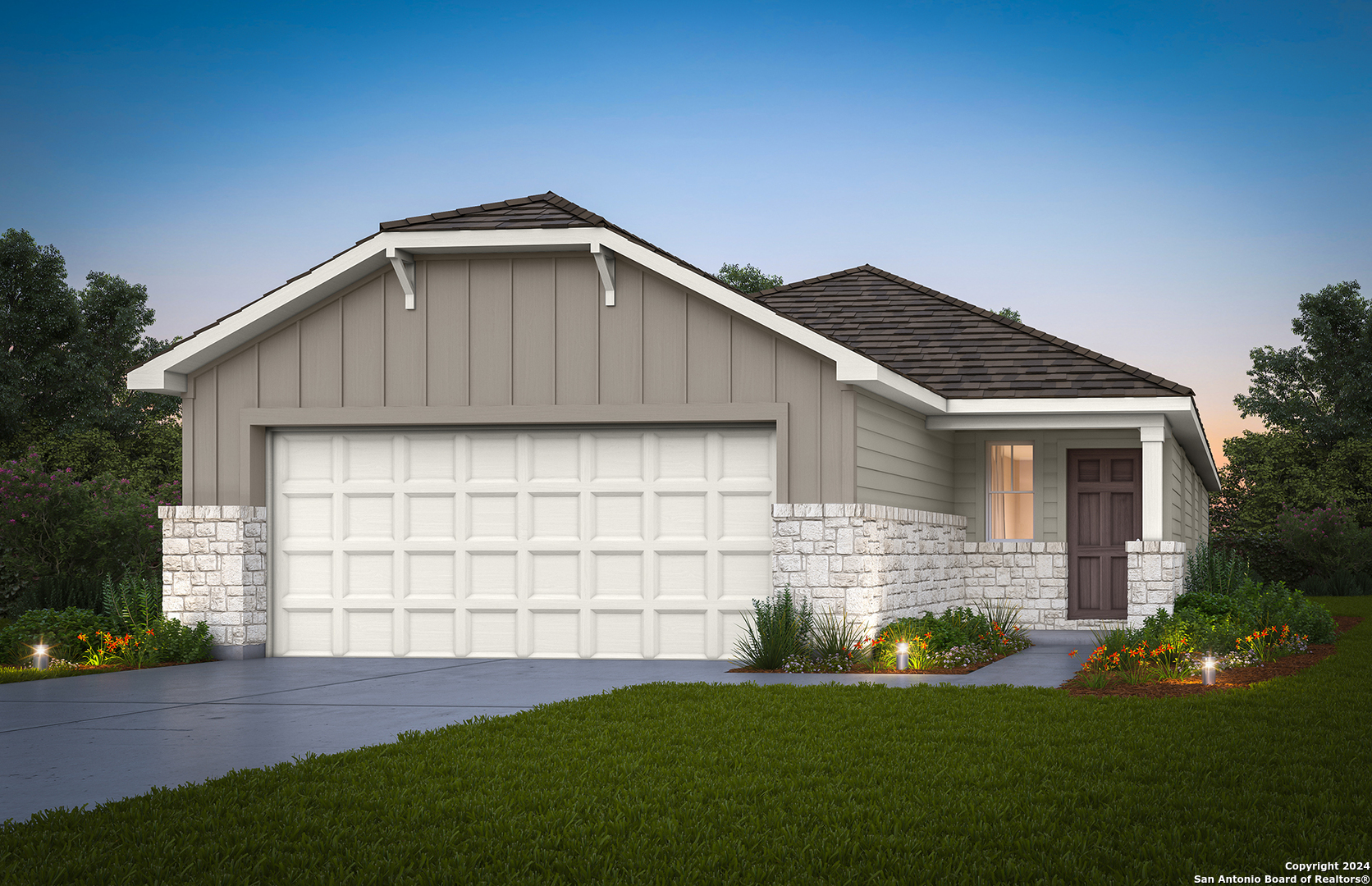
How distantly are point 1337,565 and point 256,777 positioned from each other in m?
30.0

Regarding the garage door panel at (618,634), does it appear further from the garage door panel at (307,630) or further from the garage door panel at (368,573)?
the garage door panel at (307,630)

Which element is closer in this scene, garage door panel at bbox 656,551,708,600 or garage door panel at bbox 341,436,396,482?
garage door panel at bbox 656,551,708,600

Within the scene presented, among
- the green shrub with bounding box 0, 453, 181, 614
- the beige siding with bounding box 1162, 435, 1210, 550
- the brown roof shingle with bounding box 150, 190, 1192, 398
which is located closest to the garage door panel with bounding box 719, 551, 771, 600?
the brown roof shingle with bounding box 150, 190, 1192, 398

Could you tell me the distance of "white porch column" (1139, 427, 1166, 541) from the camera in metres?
14.6

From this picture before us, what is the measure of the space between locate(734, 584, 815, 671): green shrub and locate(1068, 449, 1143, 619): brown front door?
5960 mm

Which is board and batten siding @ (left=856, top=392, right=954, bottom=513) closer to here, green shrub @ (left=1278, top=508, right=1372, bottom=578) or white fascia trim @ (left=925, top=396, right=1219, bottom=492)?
white fascia trim @ (left=925, top=396, right=1219, bottom=492)

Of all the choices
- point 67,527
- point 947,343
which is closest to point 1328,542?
point 947,343

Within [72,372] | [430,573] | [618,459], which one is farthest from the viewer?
[72,372]

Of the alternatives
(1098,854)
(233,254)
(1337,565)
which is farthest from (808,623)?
(1337,565)

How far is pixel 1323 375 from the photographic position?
44594 mm

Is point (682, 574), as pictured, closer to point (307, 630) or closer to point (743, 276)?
point (307, 630)

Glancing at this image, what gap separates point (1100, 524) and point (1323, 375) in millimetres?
33207

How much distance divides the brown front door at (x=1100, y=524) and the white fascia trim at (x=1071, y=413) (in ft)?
4.29

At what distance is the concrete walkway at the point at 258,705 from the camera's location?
6.80m
